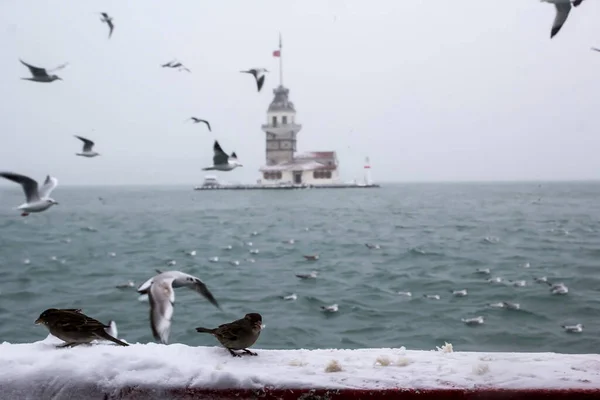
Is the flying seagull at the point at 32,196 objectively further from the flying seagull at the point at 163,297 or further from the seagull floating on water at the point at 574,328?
the seagull floating on water at the point at 574,328

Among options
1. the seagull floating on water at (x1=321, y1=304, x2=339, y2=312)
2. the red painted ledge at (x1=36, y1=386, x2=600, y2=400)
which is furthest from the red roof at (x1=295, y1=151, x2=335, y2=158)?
the red painted ledge at (x1=36, y1=386, x2=600, y2=400)

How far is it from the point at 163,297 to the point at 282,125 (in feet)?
199

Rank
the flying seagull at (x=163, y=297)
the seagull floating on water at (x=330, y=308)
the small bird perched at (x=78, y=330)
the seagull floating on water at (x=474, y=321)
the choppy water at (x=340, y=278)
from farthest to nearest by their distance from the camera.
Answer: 1. the seagull floating on water at (x=330, y=308)
2. the seagull floating on water at (x=474, y=321)
3. the choppy water at (x=340, y=278)
4. the flying seagull at (x=163, y=297)
5. the small bird perched at (x=78, y=330)

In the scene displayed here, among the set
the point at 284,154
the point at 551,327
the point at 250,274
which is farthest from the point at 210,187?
the point at 551,327

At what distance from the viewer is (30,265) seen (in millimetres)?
17688

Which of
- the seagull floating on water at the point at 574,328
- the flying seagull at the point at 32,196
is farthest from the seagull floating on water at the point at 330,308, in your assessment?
the flying seagull at the point at 32,196

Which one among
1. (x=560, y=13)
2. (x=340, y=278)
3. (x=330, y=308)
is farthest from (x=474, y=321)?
(x=560, y=13)

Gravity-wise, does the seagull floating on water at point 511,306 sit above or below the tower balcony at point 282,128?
below

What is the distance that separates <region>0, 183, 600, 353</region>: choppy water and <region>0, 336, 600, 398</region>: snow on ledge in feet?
22.9

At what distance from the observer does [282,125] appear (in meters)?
64.2

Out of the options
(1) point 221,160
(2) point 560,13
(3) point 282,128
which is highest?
(3) point 282,128

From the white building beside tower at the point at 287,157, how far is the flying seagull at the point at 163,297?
58.7 meters

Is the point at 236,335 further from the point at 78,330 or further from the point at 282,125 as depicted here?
the point at 282,125

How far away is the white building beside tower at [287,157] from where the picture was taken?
212 feet
